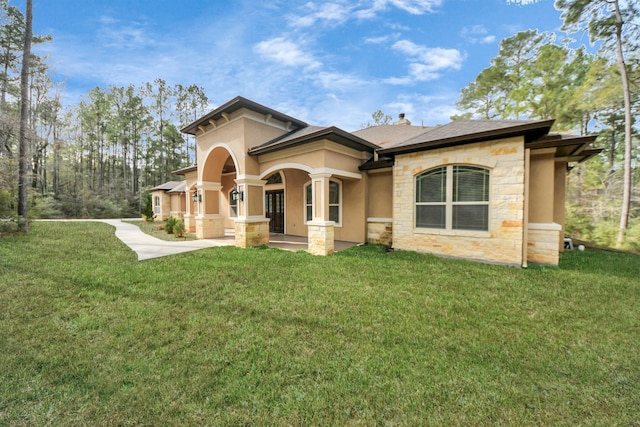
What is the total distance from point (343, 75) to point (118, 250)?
10.3m

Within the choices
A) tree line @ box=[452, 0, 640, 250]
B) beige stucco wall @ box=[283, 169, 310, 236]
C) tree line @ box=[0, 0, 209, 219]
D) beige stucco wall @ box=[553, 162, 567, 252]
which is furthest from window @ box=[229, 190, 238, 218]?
tree line @ box=[452, 0, 640, 250]

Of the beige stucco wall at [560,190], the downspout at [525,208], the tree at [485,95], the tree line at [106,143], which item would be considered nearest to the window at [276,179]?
the downspout at [525,208]

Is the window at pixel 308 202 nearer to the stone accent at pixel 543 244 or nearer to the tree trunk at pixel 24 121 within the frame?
the stone accent at pixel 543 244

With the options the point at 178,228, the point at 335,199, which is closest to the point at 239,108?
the point at 335,199

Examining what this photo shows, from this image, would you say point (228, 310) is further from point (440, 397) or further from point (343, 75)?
point (343, 75)

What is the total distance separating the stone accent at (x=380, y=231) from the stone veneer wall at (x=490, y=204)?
33.8 inches

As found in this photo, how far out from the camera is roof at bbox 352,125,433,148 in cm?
1207

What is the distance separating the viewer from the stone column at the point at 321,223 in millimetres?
7098

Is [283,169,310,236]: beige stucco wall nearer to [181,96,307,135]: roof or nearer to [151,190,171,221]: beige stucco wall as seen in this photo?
[181,96,307,135]: roof

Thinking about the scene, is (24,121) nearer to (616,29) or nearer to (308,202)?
(308,202)

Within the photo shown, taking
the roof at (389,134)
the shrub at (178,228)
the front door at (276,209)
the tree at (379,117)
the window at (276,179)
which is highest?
the tree at (379,117)

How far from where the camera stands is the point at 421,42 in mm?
8258

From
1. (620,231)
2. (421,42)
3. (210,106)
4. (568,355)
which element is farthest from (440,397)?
(210,106)

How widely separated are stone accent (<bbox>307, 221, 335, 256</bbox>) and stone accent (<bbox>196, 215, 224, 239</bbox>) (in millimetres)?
5738
